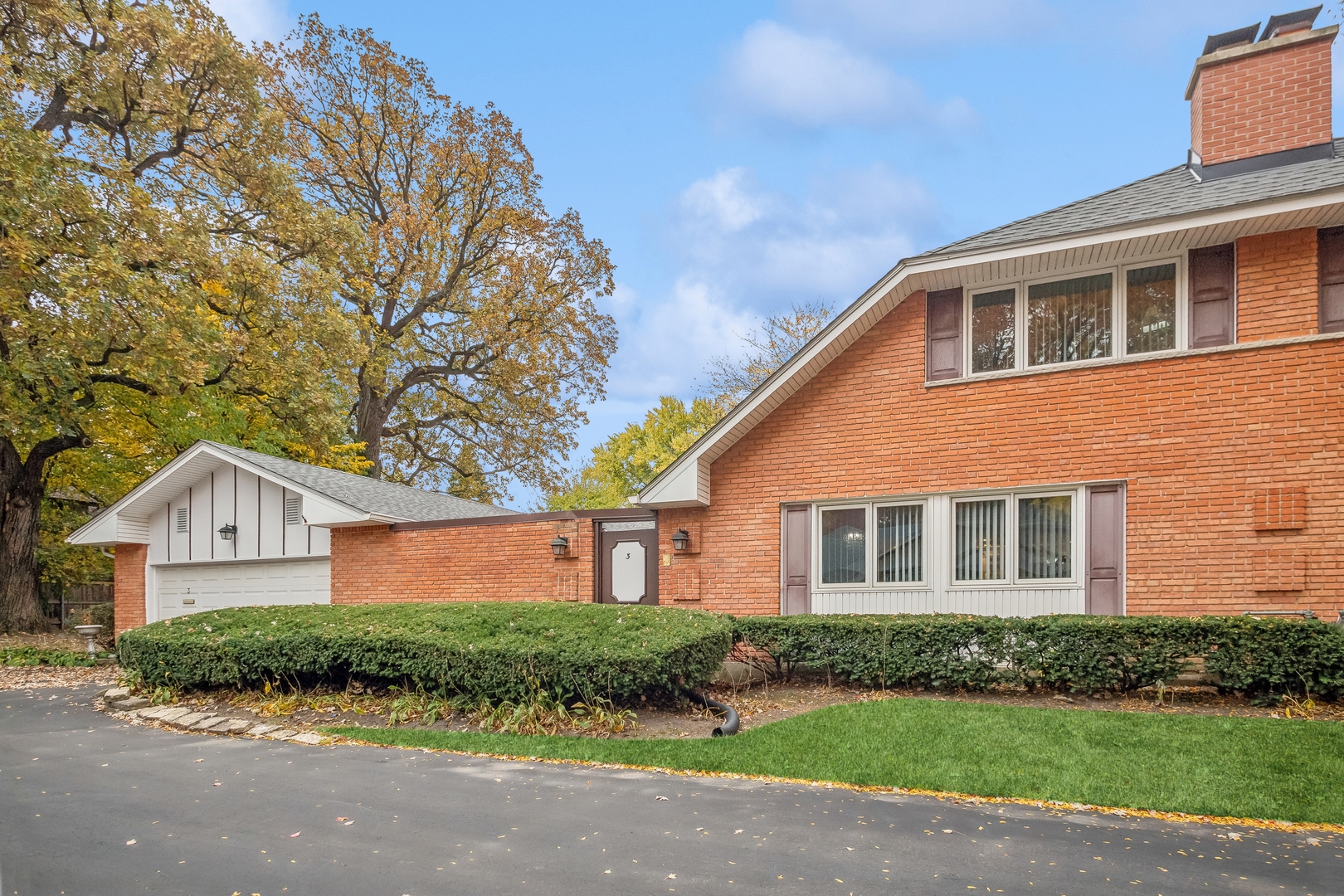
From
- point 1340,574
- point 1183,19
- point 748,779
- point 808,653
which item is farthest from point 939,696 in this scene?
point 1183,19

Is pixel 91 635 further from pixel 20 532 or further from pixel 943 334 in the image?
pixel 943 334

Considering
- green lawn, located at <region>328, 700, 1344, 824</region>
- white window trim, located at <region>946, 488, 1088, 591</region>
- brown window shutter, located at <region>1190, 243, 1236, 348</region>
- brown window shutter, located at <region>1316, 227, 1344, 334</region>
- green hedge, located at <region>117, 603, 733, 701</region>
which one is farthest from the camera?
white window trim, located at <region>946, 488, 1088, 591</region>

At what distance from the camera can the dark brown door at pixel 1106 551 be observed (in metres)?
10.6

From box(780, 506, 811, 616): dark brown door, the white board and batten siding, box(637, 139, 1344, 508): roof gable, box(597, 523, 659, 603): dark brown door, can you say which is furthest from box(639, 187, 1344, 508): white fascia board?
the white board and batten siding

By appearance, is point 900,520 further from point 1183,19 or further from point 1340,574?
point 1183,19

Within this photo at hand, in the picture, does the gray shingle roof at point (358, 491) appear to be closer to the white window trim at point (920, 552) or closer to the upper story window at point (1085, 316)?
the white window trim at point (920, 552)

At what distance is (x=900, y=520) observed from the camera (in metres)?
12.1

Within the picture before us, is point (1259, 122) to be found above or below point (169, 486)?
above

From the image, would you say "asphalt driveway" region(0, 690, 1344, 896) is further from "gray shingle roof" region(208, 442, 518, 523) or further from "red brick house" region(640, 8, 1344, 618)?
"gray shingle roof" region(208, 442, 518, 523)

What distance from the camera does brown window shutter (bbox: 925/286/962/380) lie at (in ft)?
38.9

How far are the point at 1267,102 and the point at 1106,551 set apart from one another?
22.9 ft

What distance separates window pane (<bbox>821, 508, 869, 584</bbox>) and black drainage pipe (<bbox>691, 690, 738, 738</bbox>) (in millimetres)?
3428

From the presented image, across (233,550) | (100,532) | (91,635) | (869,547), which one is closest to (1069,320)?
(869,547)

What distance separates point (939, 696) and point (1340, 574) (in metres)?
4.80
